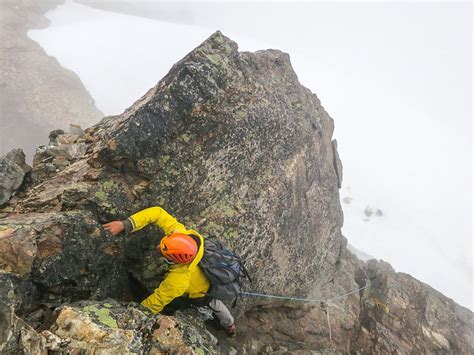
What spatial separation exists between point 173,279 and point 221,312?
90.3 inches

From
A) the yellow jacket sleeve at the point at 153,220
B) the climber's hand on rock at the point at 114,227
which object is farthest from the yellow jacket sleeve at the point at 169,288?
the climber's hand on rock at the point at 114,227

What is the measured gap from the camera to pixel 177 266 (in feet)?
21.6

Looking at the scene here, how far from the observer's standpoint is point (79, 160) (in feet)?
29.2

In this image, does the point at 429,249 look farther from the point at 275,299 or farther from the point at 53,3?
the point at 53,3

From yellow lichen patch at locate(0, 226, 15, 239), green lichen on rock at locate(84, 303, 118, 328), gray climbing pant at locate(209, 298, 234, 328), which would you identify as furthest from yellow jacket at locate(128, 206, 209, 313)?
yellow lichen patch at locate(0, 226, 15, 239)

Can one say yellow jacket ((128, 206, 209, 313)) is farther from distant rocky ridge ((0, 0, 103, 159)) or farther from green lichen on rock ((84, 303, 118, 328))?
distant rocky ridge ((0, 0, 103, 159))

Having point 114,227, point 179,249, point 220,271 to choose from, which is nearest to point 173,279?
point 179,249

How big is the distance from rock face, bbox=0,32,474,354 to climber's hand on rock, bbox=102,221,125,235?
162mm

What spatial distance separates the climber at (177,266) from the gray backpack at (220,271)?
194 millimetres

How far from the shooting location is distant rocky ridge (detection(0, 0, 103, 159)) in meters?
36.1

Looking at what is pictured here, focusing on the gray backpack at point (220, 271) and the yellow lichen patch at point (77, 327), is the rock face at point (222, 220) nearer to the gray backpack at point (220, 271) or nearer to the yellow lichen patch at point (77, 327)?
the yellow lichen patch at point (77, 327)

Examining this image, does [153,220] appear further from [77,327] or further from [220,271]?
[77,327]

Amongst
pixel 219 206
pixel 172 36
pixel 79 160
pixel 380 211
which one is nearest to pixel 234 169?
pixel 219 206

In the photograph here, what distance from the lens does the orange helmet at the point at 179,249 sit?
6219mm
